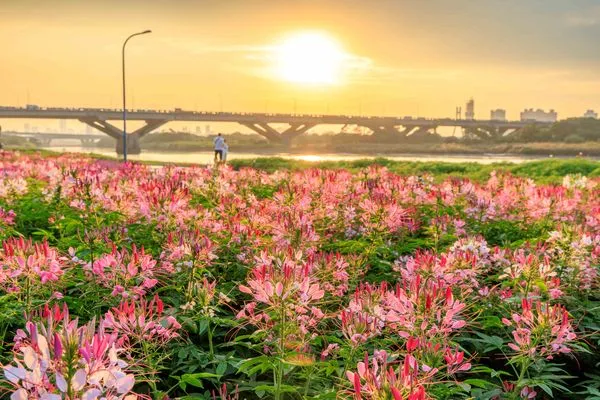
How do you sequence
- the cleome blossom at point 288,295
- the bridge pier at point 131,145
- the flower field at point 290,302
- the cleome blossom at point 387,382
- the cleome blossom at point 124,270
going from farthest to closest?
the bridge pier at point 131,145, the cleome blossom at point 124,270, the cleome blossom at point 288,295, the flower field at point 290,302, the cleome blossom at point 387,382

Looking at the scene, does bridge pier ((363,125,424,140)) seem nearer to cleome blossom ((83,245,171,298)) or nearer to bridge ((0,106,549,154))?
bridge ((0,106,549,154))

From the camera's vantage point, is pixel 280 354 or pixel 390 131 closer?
pixel 280 354

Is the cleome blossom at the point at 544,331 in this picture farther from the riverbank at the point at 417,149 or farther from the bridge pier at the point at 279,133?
the bridge pier at the point at 279,133

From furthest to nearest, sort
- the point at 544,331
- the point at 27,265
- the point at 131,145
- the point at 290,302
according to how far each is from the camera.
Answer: the point at 131,145, the point at 27,265, the point at 544,331, the point at 290,302

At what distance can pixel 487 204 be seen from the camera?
679 centimetres

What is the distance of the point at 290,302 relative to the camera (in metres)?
2.62

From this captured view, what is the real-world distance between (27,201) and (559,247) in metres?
6.57

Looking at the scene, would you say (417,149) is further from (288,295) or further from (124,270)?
(288,295)

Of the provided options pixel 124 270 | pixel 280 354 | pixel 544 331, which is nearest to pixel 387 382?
pixel 280 354

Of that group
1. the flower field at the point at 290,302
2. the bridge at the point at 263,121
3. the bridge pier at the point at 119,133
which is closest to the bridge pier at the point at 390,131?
the bridge at the point at 263,121

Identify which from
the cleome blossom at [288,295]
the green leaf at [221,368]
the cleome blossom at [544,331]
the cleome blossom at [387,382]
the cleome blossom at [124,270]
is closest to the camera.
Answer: the cleome blossom at [387,382]

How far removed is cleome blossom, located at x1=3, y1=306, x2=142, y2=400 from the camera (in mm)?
1539

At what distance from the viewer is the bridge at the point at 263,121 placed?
77.0 meters

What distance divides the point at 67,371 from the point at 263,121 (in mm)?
87683
